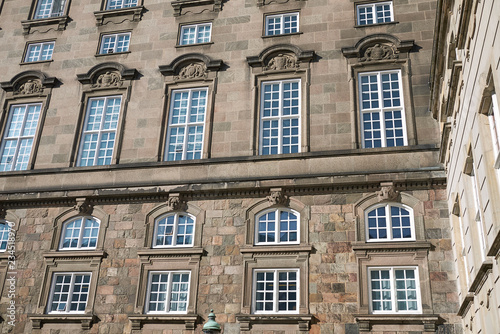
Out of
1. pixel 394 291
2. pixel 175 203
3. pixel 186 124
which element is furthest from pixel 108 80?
pixel 394 291

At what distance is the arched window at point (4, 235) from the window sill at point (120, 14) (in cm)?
942

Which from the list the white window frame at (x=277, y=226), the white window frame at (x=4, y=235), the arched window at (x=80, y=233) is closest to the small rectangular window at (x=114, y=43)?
the arched window at (x=80, y=233)

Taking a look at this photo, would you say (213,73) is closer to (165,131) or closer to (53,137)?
(165,131)

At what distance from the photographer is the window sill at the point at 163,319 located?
17297 mm

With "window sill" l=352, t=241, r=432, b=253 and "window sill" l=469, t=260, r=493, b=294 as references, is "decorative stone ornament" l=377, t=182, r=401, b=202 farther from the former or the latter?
"window sill" l=469, t=260, r=493, b=294

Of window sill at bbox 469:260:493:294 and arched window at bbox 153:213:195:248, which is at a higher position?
arched window at bbox 153:213:195:248

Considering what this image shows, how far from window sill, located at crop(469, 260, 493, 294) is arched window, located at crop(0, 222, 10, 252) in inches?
621

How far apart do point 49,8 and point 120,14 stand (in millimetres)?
4054

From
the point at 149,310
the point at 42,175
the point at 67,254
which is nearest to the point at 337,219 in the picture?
the point at 149,310

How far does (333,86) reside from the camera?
20.2m

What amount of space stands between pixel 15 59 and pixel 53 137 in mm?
5100

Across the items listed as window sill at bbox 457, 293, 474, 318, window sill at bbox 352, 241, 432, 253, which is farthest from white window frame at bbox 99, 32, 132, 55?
window sill at bbox 457, 293, 474, 318

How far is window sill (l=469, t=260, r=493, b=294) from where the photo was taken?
10.9 metres

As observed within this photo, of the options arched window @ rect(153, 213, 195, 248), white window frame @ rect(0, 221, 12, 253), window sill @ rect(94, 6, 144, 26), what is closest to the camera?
arched window @ rect(153, 213, 195, 248)
